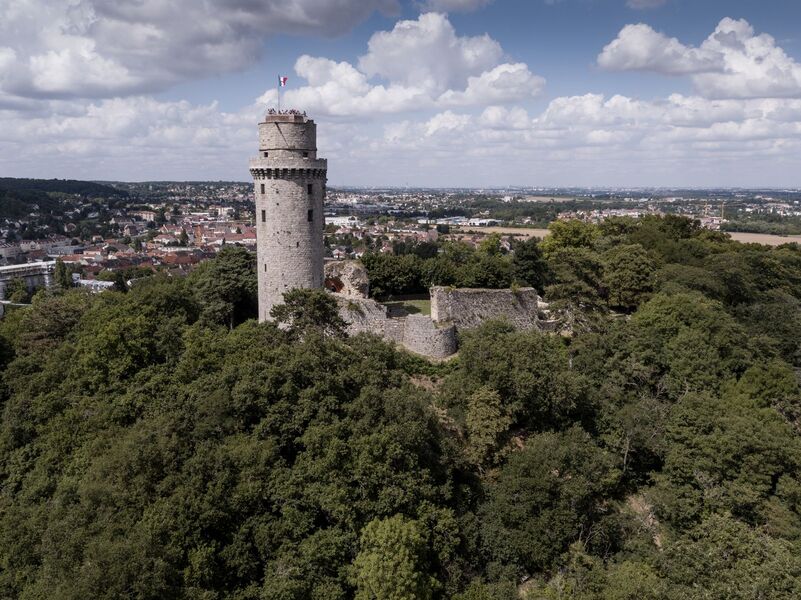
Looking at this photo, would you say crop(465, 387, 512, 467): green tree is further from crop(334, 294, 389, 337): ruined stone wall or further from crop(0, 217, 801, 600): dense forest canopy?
crop(334, 294, 389, 337): ruined stone wall

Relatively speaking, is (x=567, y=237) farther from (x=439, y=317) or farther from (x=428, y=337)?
(x=428, y=337)

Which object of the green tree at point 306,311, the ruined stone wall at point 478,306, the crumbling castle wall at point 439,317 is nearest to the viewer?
the green tree at point 306,311

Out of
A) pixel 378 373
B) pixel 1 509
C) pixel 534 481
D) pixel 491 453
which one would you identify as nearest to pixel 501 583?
pixel 534 481

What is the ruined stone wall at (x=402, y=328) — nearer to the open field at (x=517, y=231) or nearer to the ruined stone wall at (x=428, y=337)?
the ruined stone wall at (x=428, y=337)

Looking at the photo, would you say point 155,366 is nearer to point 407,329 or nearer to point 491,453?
point 407,329

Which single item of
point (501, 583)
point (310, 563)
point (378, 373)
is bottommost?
point (501, 583)

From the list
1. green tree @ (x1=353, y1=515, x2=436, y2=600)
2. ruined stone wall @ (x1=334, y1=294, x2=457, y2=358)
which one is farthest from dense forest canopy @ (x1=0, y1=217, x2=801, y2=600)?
ruined stone wall @ (x1=334, y1=294, x2=457, y2=358)

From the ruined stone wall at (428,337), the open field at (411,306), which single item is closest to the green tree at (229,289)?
the open field at (411,306)
